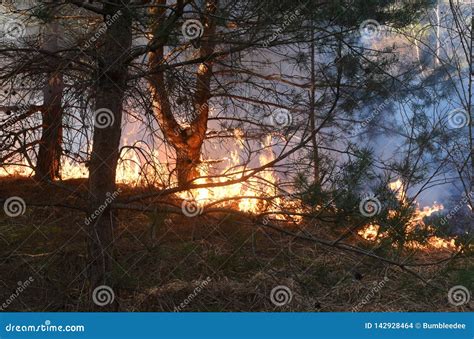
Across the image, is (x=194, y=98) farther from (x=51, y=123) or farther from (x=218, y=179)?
(x=51, y=123)

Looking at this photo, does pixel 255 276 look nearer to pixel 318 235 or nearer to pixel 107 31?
pixel 318 235

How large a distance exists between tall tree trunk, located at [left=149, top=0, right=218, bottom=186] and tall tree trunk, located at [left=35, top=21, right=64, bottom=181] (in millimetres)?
597

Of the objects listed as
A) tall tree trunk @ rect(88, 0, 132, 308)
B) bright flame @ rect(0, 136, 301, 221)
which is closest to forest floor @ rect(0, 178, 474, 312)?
tall tree trunk @ rect(88, 0, 132, 308)

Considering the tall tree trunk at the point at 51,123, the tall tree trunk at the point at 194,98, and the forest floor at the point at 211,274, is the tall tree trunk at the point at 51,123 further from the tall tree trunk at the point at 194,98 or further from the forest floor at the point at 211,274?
the tall tree trunk at the point at 194,98

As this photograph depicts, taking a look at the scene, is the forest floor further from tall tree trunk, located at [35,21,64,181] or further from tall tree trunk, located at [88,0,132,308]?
tall tree trunk, located at [35,21,64,181]

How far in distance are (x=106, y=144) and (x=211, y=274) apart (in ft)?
3.83

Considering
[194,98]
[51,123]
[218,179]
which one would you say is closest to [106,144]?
Result: [51,123]

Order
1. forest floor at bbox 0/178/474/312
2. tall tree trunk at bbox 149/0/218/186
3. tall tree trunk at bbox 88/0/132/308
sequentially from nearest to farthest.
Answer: tall tree trunk at bbox 149/0/218/186 → tall tree trunk at bbox 88/0/132/308 → forest floor at bbox 0/178/474/312

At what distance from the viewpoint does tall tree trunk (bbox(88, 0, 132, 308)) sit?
3652 mm

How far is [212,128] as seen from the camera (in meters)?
7.11

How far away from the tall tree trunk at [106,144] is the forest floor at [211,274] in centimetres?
10

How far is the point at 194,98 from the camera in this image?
172 inches

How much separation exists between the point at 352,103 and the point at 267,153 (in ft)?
7.07

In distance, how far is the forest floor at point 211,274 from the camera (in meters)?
3.90
